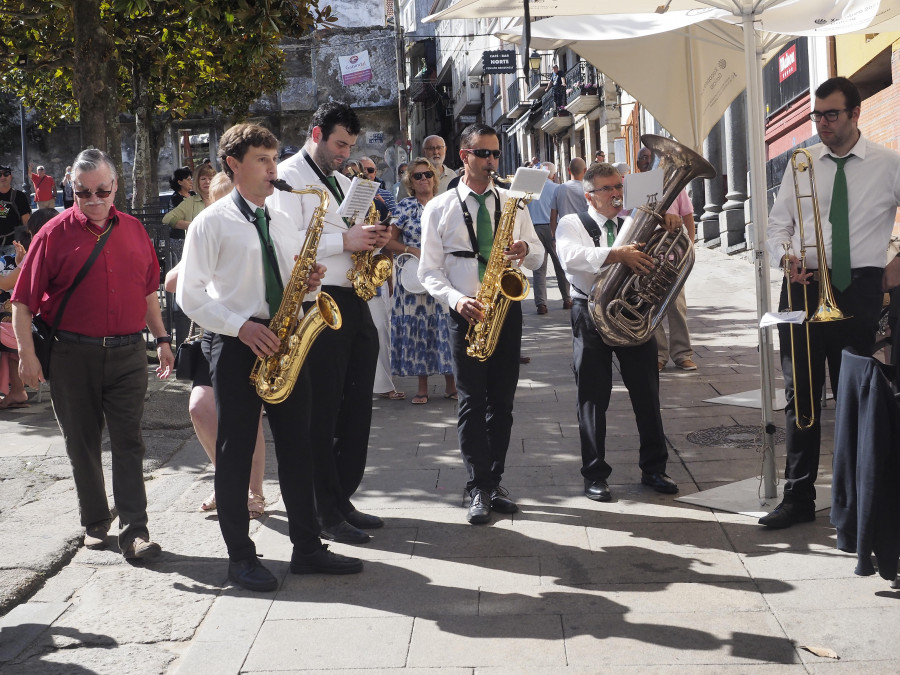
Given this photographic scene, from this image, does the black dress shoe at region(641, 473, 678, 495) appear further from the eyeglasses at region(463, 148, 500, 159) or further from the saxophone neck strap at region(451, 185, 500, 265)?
the eyeglasses at region(463, 148, 500, 159)

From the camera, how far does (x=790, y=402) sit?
4.95 meters

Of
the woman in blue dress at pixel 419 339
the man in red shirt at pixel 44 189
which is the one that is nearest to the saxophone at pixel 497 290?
the woman in blue dress at pixel 419 339

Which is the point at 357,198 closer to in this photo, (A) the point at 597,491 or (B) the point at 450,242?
(B) the point at 450,242

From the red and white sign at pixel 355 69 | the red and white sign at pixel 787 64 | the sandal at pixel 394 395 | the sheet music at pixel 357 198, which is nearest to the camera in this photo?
the sheet music at pixel 357 198

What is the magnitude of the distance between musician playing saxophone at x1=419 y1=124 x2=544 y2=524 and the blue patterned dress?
2.86 m

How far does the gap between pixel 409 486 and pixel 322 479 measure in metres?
1.09

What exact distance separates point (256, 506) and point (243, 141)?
7.03 ft

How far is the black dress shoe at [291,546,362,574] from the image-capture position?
14.9 feet

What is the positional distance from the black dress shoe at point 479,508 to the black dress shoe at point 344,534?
549 mm

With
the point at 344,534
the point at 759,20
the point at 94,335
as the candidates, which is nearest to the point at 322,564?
the point at 344,534

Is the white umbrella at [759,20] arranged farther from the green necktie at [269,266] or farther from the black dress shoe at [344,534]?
the black dress shoe at [344,534]

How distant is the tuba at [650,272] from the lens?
5438mm

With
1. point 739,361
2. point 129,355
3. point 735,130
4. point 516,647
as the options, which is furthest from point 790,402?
point 735,130

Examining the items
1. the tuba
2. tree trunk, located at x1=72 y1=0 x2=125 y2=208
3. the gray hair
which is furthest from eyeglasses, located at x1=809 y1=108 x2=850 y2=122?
tree trunk, located at x1=72 y1=0 x2=125 y2=208
